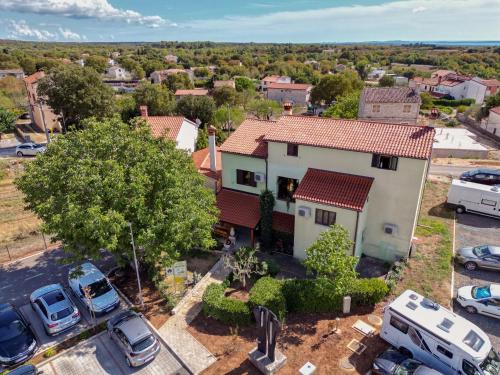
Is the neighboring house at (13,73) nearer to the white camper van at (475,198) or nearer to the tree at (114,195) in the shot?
the tree at (114,195)

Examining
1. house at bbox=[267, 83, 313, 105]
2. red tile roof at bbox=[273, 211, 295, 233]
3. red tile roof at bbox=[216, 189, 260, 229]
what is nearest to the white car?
red tile roof at bbox=[273, 211, 295, 233]

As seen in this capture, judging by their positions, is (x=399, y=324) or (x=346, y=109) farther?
(x=346, y=109)

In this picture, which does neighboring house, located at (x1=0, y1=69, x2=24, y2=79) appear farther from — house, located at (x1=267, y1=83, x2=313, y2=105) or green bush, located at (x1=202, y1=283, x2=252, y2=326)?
green bush, located at (x1=202, y1=283, x2=252, y2=326)

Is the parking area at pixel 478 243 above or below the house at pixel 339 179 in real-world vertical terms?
below

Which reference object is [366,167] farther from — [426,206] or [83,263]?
[83,263]

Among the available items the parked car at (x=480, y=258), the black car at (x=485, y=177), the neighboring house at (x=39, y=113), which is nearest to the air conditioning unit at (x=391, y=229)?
the parked car at (x=480, y=258)

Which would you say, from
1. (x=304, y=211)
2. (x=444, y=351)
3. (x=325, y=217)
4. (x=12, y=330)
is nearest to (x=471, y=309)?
(x=444, y=351)

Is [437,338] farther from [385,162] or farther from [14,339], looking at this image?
[14,339]
